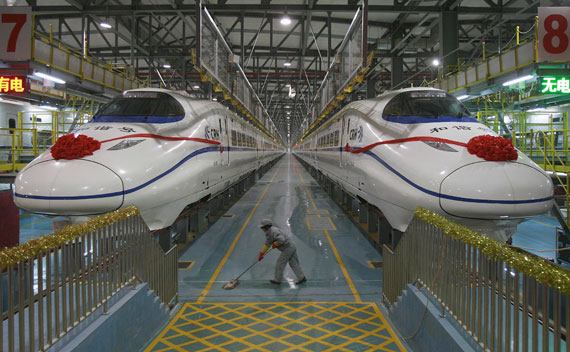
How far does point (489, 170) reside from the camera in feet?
16.1

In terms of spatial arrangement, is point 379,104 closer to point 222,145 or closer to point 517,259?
point 222,145

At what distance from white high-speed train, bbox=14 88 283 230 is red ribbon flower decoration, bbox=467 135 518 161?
15.0 feet

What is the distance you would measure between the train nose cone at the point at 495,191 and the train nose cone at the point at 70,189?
14.4ft

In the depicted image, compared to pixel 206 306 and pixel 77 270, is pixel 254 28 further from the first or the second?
pixel 77 270

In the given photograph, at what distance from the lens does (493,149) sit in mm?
5098

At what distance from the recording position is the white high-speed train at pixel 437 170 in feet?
15.7

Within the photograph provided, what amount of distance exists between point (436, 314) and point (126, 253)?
10.6 feet

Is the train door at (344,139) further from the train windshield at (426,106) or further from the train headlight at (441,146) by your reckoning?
the train headlight at (441,146)

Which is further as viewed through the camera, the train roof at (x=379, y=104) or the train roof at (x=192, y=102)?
the train roof at (x=192, y=102)

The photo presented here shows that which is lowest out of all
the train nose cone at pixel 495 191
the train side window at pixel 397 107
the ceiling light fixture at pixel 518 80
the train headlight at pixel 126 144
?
the train nose cone at pixel 495 191

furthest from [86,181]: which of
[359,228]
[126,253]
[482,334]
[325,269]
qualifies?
[359,228]

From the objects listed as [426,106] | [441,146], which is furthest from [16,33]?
[441,146]

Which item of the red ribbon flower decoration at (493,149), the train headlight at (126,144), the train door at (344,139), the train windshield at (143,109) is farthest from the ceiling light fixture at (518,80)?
the train headlight at (126,144)

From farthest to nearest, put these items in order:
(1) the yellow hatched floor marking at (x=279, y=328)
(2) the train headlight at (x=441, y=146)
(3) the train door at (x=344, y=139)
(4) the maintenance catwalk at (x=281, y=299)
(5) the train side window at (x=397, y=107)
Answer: (3) the train door at (x=344, y=139) → (5) the train side window at (x=397, y=107) → (2) the train headlight at (x=441, y=146) → (4) the maintenance catwalk at (x=281, y=299) → (1) the yellow hatched floor marking at (x=279, y=328)
